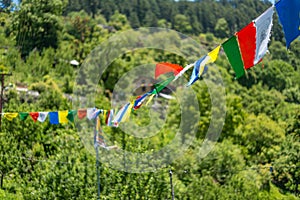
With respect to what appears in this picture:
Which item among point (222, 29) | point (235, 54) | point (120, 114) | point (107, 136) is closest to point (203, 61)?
point (235, 54)

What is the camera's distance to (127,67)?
5194 centimetres

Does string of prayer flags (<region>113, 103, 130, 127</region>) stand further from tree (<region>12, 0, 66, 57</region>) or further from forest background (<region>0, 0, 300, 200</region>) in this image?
tree (<region>12, 0, 66, 57</region>)

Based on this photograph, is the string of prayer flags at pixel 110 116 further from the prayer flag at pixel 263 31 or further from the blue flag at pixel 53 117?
the prayer flag at pixel 263 31

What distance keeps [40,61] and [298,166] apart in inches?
1169

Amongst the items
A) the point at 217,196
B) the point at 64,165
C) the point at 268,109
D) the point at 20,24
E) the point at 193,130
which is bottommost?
the point at 217,196

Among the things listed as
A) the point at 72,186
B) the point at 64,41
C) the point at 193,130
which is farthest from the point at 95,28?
the point at 72,186

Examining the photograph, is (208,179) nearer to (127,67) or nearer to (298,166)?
(298,166)

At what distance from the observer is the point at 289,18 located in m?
6.80

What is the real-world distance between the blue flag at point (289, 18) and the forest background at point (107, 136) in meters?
0.96

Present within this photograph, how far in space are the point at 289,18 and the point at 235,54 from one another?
3.95 feet

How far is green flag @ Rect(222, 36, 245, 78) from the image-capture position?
767 cm

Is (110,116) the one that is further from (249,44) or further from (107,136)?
(107,136)

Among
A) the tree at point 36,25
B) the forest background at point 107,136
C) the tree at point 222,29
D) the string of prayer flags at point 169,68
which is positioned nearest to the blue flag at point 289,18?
the forest background at point 107,136

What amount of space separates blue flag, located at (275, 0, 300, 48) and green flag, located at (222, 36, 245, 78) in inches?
39.0
